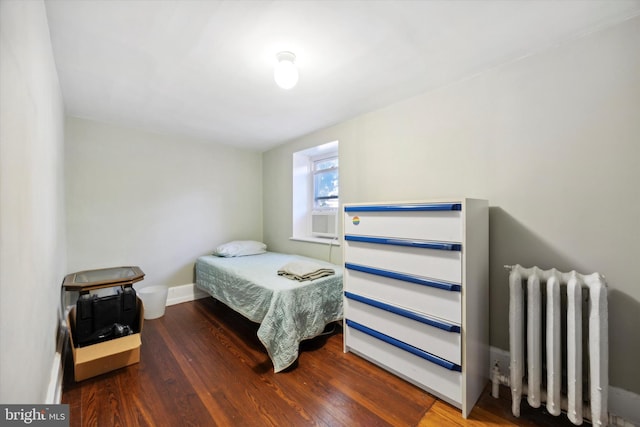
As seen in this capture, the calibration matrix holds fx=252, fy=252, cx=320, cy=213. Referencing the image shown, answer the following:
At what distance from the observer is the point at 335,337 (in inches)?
91.0

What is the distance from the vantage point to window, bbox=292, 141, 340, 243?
126 inches

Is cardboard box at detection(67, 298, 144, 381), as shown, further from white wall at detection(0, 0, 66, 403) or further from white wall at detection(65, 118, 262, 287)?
white wall at detection(65, 118, 262, 287)

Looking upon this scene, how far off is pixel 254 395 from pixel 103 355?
3.59 ft

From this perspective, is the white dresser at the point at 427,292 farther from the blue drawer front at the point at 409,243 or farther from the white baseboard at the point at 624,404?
the white baseboard at the point at 624,404

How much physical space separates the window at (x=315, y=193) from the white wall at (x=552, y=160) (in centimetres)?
120

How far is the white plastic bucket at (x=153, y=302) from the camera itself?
2635mm

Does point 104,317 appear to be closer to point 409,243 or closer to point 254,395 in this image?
point 254,395

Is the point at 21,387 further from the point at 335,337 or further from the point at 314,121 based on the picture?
the point at 314,121

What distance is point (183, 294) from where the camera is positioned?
315 cm

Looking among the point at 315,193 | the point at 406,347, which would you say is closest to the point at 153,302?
the point at 315,193

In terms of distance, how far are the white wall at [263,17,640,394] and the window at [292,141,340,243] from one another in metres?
1.20

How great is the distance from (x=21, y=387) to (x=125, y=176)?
2491 millimetres

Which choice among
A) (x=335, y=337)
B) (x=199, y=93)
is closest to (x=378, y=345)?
(x=335, y=337)
